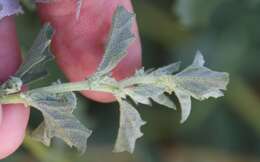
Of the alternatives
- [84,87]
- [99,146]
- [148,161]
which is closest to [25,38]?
[99,146]

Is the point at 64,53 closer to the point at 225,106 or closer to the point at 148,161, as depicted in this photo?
the point at 148,161

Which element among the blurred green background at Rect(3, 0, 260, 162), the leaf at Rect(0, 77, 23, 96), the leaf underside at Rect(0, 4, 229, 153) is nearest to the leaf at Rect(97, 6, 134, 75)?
the leaf underside at Rect(0, 4, 229, 153)

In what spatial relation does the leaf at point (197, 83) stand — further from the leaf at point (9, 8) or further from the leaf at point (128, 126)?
the leaf at point (9, 8)

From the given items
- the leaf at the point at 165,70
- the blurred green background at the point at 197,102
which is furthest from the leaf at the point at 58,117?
the blurred green background at the point at 197,102

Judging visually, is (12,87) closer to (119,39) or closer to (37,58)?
(37,58)

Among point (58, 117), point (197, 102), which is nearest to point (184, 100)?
point (58, 117)
